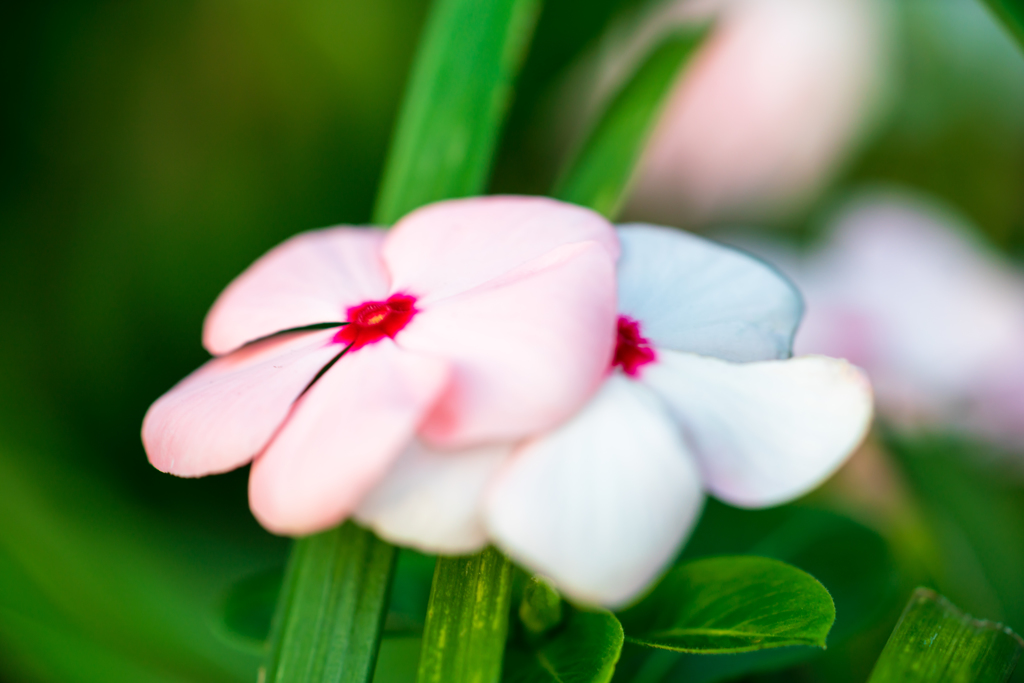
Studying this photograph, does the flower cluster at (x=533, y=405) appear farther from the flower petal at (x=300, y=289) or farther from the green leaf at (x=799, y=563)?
the green leaf at (x=799, y=563)

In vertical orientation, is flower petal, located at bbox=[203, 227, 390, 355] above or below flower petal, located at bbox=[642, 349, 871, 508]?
below

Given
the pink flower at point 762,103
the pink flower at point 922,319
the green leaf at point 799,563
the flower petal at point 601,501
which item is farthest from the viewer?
the pink flower at point 762,103

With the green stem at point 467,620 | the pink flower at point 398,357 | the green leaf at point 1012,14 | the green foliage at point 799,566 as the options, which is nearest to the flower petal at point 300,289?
the pink flower at point 398,357

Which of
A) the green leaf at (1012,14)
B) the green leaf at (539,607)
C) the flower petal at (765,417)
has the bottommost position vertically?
the green leaf at (539,607)

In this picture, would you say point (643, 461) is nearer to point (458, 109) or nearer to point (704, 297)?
point (704, 297)

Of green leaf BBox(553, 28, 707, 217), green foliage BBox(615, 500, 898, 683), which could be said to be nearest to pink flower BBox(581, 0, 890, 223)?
green leaf BBox(553, 28, 707, 217)

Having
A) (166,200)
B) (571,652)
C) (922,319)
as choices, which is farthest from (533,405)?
(166,200)

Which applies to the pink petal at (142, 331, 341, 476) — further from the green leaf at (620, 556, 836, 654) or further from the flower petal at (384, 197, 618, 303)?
the green leaf at (620, 556, 836, 654)
